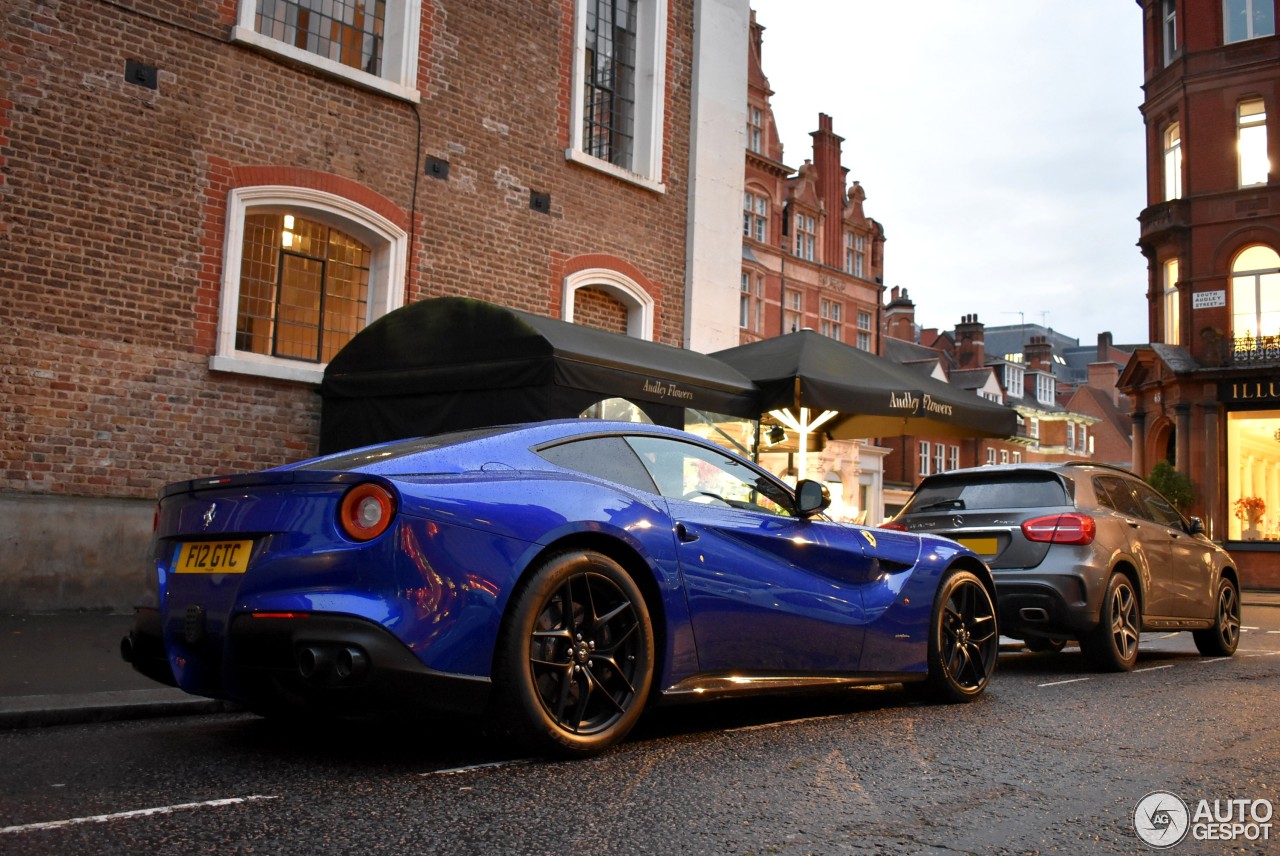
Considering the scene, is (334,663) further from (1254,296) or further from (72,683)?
(1254,296)

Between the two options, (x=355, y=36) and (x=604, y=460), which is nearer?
(x=604, y=460)

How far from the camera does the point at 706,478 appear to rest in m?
5.19

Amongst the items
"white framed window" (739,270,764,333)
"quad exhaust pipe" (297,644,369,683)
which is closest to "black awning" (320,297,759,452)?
"quad exhaust pipe" (297,644,369,683)

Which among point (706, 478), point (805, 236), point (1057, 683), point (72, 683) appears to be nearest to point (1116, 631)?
point (1057, 683)

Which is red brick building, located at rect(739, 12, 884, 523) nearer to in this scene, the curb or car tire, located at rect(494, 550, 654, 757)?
the curb

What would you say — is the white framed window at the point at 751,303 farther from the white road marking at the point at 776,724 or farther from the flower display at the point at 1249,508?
the white road marking at the point at 776,724

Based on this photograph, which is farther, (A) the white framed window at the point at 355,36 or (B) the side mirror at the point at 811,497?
(A) the white framed window at the point at 355,36

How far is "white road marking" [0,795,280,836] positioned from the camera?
125 inches

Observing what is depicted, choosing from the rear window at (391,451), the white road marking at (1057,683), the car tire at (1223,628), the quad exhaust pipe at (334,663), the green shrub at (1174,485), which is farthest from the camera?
the green shrub at (1174,485)

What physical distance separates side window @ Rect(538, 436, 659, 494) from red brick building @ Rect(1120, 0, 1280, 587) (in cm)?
3007

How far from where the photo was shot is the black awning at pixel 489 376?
372 inches

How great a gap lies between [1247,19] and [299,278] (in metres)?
31.1

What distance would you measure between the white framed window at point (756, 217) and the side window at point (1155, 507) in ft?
105

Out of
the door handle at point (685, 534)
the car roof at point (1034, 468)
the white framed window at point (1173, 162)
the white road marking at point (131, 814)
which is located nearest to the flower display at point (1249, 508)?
the white framed window at point (1173, 162)
